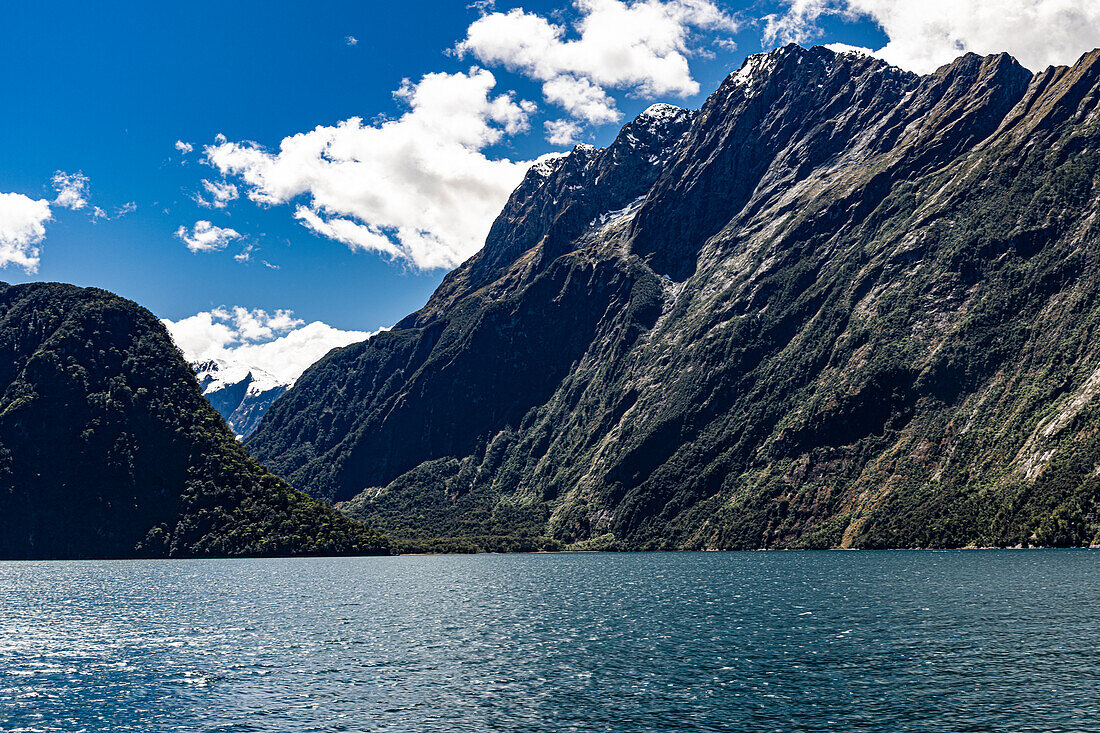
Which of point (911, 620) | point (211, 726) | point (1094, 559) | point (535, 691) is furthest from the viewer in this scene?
point (1094, 559)

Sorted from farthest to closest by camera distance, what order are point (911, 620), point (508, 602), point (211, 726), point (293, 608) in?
point (508, 602) → point (293, 608) → point (911, 620) → point (211, 726)

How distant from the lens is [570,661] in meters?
68.2

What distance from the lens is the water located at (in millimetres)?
48969

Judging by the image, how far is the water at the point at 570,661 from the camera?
4897 cm

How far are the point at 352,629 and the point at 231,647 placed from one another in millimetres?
15310

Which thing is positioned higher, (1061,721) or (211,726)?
(1061,721)

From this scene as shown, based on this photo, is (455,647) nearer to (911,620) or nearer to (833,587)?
(911,620)

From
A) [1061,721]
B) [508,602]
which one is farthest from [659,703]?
[508,602]

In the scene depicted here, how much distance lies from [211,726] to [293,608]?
70094 mm

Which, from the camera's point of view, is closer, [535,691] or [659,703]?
[659,703]

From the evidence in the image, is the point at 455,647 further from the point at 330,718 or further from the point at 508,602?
the point at 508,602

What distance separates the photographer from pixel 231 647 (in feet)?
259

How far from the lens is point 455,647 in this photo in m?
77.1

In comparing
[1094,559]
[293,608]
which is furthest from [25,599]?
[1094,559]
